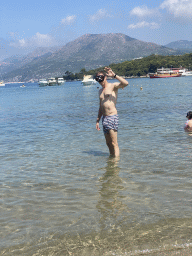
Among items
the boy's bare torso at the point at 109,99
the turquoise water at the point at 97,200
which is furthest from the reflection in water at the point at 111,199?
the boy's bare torso at the point at 109,99

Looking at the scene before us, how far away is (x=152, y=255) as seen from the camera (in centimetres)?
359

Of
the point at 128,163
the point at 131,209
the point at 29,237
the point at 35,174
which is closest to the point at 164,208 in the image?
the point at 131,209

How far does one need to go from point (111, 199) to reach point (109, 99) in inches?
126

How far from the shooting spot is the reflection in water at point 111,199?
184 inches

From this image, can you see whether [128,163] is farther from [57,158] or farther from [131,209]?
[131,209]

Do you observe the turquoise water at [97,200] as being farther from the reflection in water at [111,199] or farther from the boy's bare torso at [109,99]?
the boy's bare torso at [109,99]

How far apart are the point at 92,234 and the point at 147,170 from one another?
11.3 feet

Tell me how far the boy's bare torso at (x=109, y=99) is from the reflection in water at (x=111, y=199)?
1.58 metres

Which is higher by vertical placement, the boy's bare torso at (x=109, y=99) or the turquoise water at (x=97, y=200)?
the boy's bare torso at (x=109, y=99)

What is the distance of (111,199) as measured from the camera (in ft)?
18.1

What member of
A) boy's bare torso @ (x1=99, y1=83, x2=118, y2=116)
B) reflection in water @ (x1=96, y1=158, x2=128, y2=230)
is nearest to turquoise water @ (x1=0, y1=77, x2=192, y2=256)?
reflection in water @ (x1=96, y1=158, x2=128, y2=230)

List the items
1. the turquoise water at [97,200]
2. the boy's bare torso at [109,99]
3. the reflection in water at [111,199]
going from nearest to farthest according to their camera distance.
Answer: the turquoise water at [97,200] < the reflection in water at [111,199] < the boy's bare torso at [109,99]

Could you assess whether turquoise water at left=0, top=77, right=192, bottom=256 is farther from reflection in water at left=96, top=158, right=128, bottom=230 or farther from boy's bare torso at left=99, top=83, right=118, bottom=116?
boy's bare torso at left=99, top=83, right=118, bottom=116

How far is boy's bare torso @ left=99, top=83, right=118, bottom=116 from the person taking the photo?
7.83m
